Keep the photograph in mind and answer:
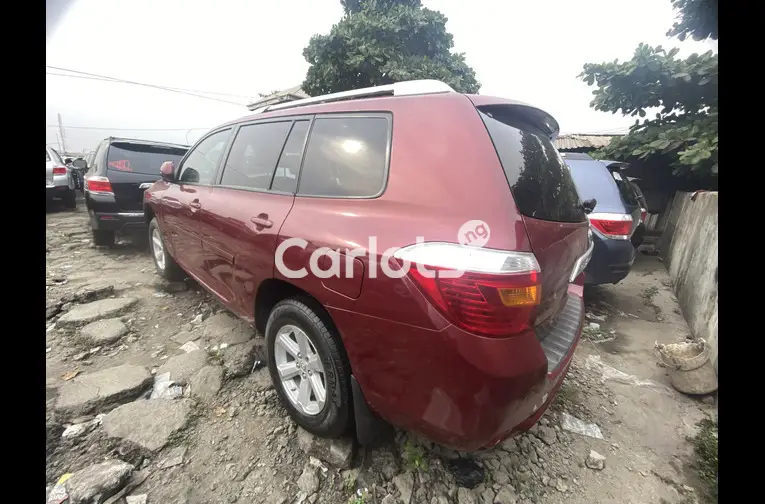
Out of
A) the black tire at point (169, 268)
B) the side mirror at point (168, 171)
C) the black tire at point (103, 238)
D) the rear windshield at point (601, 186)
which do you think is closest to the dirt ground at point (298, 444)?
the black tire at point (169, 268)

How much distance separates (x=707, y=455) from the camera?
196 cm

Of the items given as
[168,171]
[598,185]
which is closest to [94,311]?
[168,171]

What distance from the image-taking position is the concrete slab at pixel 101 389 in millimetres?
2029

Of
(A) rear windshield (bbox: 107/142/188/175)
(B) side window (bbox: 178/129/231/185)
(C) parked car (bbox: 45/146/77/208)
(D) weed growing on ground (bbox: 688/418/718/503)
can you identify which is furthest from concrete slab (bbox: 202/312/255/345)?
(C) parked car (bbox: 45/146/77/208)

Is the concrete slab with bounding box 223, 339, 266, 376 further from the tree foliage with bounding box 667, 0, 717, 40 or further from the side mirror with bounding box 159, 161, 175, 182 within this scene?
the tree foliage with bounding box 667, 0, 717, 40

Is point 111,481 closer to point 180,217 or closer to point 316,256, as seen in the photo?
point 316,256

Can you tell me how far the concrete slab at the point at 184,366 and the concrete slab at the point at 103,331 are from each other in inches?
27.4

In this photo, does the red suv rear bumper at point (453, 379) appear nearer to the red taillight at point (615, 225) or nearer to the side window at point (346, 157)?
the side window at point (346, 157)

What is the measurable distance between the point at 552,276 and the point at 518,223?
14.5 inches

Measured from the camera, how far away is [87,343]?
2.73m
